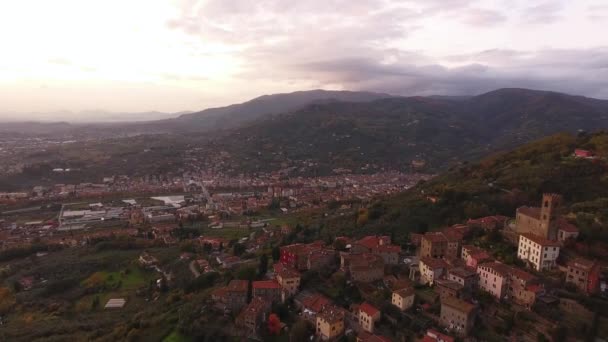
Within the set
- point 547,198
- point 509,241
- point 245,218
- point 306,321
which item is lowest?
point 245,218

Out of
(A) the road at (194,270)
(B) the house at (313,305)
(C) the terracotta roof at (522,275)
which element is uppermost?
(C) the terracotta roof at (522,275)

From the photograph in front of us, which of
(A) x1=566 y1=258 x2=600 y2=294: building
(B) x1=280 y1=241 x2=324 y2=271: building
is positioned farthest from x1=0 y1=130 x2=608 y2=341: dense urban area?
(B) x1=280 y1=241 x2=324 y2=271: building

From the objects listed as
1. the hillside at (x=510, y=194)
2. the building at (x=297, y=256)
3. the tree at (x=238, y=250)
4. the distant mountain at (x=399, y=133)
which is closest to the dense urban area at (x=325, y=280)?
the building at (x=297, y=256)

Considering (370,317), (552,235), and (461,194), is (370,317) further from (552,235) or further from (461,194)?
(461,194)

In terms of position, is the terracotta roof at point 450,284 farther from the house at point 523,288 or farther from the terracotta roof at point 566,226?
the terracotta roof at point 566,226

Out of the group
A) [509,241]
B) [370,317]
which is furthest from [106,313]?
[509,241]

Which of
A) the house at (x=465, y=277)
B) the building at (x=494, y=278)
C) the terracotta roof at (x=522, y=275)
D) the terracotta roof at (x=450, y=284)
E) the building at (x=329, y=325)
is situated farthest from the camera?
the house at (x=465, y=277)

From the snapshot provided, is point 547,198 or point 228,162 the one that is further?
point 228,162
